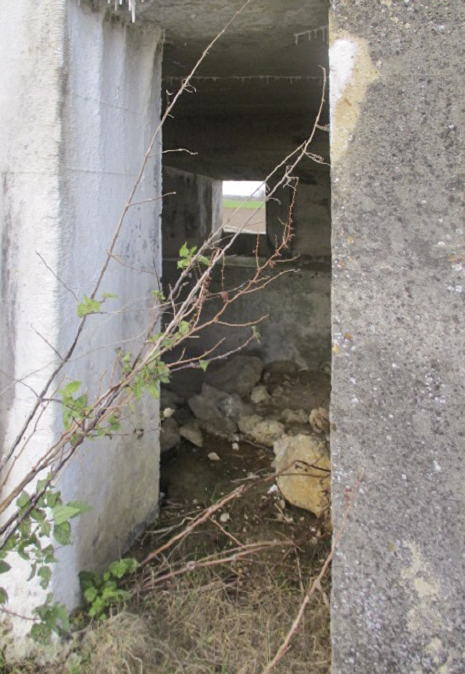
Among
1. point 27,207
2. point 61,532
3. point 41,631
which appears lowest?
Answer: point 41,631

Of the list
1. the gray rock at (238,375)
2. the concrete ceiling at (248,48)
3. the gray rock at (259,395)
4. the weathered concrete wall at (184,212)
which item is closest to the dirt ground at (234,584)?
the gray rock at (259,395)

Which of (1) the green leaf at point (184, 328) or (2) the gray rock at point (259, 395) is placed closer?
(1) the green leaf at point (184, 328)

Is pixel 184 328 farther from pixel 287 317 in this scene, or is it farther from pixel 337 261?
pixel 287 317

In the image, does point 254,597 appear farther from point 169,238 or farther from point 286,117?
point 169,238

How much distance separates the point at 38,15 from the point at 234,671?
7.17 feet

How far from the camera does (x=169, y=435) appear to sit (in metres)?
3.56

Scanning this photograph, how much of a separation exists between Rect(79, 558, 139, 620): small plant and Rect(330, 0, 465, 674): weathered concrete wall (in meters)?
0.87

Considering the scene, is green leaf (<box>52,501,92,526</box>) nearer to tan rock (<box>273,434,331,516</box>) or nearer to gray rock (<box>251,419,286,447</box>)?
tan rock (<box>273,434,331,516</box>)

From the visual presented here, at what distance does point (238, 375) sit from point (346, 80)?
10.6ft

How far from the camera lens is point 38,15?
1998 mm

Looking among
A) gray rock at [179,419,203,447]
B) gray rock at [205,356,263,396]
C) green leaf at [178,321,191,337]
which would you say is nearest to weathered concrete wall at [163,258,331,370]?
gray rock at [205,356,263,396]

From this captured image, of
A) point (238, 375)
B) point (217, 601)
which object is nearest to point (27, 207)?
point (217, 601)

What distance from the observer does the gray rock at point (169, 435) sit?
3.50 meters

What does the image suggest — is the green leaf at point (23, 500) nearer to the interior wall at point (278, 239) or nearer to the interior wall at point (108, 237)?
the interior wall at point (108, 237)
